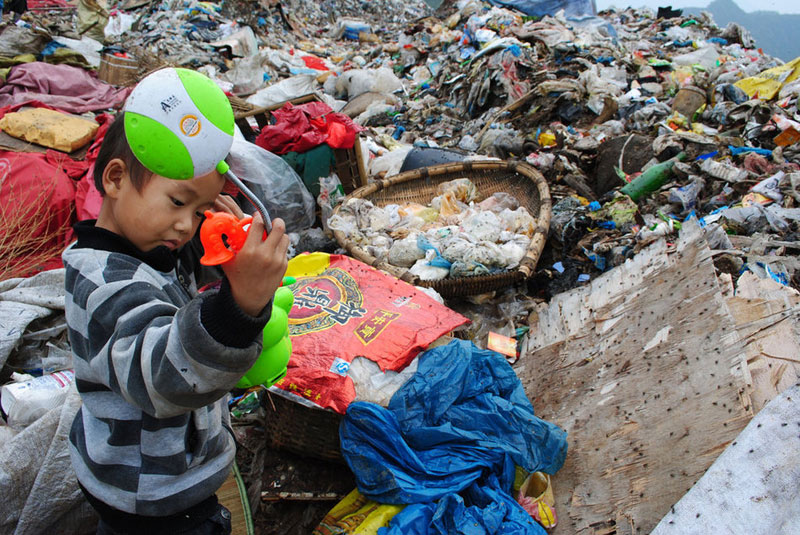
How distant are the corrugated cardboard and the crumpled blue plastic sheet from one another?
3180mm

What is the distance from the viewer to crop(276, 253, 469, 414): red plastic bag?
185 cm

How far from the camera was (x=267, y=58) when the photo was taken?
8422 mm

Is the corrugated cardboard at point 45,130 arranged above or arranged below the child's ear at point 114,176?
below

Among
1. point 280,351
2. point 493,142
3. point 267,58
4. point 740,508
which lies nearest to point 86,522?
point 280,351

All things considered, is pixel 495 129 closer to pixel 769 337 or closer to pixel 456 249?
pixel 456 249

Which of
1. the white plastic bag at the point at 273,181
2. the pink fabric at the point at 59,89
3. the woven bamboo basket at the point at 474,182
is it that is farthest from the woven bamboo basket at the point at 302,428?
the pink fabric at the point at 59,89

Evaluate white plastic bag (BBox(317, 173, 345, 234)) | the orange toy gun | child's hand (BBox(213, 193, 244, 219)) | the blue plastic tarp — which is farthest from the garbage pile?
the orange toy gun

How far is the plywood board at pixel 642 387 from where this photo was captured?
1418 millimetres

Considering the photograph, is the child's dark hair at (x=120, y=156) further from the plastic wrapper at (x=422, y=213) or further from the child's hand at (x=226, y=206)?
the plastic wrapper at (x=422, y=213)

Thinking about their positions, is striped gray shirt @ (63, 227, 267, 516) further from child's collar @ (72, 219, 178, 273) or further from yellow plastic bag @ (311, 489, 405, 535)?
yellow plastic bag @ (311, 489, 405, 535)

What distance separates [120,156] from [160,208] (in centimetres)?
13

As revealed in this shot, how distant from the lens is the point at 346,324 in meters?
2.12

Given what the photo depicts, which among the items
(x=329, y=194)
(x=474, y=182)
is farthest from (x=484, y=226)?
(x=329, y=194)

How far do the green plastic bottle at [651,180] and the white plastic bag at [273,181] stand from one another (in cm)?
247
